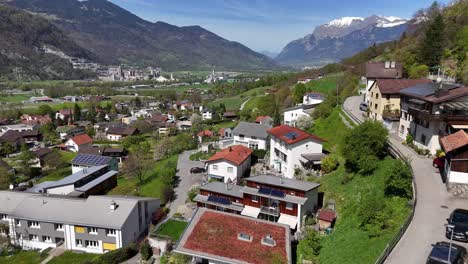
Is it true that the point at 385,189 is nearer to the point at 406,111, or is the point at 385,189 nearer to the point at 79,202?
the point at 406,111

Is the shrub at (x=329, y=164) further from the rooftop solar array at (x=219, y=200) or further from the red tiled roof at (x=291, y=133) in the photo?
A: the rooftop solar array at (x=219, y=200)

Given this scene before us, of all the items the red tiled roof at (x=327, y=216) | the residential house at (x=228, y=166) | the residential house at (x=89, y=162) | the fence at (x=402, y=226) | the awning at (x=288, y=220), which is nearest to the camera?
the fence at (x=402, y=226)

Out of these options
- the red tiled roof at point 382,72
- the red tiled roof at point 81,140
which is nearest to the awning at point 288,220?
the red tiled roof at point 382,72

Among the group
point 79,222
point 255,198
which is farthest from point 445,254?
A: point 79,222

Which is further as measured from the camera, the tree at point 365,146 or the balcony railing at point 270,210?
the balcony railing at point 270,210

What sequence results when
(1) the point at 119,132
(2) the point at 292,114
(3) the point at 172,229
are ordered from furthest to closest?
(1) the point at 119,132 → (2) the point at 292,114 → (3) the point at 172,229

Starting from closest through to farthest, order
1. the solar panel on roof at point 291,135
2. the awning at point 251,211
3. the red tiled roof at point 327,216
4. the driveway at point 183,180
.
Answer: the red tiled roof at point 327,216, the awning at point 251,211, the solar panel on roof at point 291,135, the driveway at point 183,180

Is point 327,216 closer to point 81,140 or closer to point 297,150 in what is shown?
point 297,150
